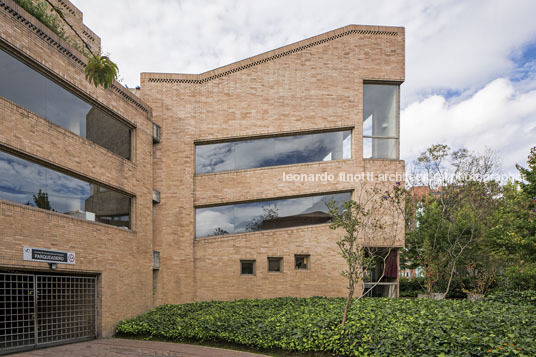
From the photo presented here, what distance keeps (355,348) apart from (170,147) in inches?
449

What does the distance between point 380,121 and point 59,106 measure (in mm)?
13100

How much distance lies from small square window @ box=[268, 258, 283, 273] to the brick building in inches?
3.4

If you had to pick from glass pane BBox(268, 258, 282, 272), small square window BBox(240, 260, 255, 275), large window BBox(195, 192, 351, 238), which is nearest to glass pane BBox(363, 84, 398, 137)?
large window BBox(195, 192, 351, 238)

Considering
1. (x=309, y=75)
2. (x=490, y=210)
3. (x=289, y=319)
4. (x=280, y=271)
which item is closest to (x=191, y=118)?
(x=309, y=75)

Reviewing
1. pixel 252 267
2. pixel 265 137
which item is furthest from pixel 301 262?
pixel 265 137

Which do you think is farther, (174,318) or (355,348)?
(174,318)

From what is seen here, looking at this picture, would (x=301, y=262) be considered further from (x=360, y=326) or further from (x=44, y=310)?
(x=44, y=310)

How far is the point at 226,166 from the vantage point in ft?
55.9

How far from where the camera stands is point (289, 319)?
1105 centimetres

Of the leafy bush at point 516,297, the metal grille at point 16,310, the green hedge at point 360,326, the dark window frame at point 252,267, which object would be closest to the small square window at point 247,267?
the dark window frame at point 252,267

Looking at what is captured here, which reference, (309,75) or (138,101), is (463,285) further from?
(138,101)

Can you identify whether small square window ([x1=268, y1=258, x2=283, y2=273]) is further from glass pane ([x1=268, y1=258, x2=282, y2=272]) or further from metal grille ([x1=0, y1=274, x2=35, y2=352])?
metal grille ([x1=0, y1=274, x2=35, y2=352])

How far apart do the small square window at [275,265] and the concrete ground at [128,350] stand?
227 inches

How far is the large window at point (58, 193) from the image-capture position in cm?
1002
